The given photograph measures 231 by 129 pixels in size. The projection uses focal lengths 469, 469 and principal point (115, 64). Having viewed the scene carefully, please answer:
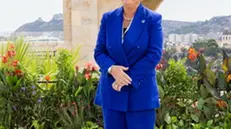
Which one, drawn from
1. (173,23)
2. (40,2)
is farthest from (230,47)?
(40,2)

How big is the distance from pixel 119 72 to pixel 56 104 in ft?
4.55

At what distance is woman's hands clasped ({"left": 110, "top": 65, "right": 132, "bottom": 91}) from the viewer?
201 cm

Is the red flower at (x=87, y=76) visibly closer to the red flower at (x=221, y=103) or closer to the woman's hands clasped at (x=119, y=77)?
the red flower at (x=221, y=103)

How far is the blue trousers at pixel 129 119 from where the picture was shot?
2.08 m

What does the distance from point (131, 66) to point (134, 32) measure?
0.50ft

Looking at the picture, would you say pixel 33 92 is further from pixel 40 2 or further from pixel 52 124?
pixel 40 2

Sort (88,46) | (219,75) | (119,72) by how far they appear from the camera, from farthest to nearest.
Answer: (88,46)
(219,75)
(119,72)

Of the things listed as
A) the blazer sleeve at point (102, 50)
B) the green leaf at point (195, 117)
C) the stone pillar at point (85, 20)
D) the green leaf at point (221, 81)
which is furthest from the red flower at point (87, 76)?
the stone pillar at point (85, 20)

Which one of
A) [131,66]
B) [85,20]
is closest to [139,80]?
[131,66]

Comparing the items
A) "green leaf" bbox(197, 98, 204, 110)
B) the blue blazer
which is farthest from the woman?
"green leaf" bbox(197, 98, 204, 110)

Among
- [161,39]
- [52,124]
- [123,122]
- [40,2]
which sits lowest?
[52,124]

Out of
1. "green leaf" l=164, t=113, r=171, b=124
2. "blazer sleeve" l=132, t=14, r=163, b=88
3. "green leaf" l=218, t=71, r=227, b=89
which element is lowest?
"green leaf" l=164, t=113, r=171, b=124

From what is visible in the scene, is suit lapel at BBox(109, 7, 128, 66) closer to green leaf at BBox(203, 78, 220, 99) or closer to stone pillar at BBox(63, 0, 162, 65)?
green leaf at BBox(203, 78, 220, 99)

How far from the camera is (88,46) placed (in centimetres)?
701
